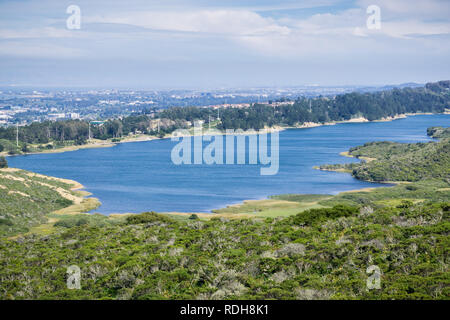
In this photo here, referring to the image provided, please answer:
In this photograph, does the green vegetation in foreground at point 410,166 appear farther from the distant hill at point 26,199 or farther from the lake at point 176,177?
the distant hill at point 26,199

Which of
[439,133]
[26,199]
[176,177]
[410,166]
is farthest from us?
[439,133]

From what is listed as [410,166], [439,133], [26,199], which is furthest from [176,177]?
[439,133]

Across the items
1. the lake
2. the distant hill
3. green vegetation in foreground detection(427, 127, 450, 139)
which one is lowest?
the lake

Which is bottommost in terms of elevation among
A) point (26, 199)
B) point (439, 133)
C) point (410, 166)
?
point (26, 199)

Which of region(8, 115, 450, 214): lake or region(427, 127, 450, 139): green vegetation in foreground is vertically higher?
region(427, 127, 450, 139): green vegetation in foreground

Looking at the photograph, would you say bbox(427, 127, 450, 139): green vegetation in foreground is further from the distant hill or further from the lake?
the distant hill

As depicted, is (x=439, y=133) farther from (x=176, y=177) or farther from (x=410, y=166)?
(x=176, y=177)

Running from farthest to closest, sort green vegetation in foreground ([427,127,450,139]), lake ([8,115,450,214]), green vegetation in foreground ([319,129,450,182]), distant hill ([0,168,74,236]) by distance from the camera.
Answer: green vegetation in foreground ([427,127,450,139]) < green vegetation in foreground ([319,129,450,182]) < lake ([8,115,450,214]) < distant hill ([0,168,74,236])

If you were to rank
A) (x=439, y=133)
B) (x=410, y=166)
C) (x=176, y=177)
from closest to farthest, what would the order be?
(x=176, y=177) → (x=410, y=166) → (x=439, y=133)

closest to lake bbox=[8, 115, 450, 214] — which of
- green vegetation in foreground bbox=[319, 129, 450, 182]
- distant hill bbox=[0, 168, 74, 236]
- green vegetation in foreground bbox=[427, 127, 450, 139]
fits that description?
green vegetation in foreground bbox=[319, 129, 450, 182]
